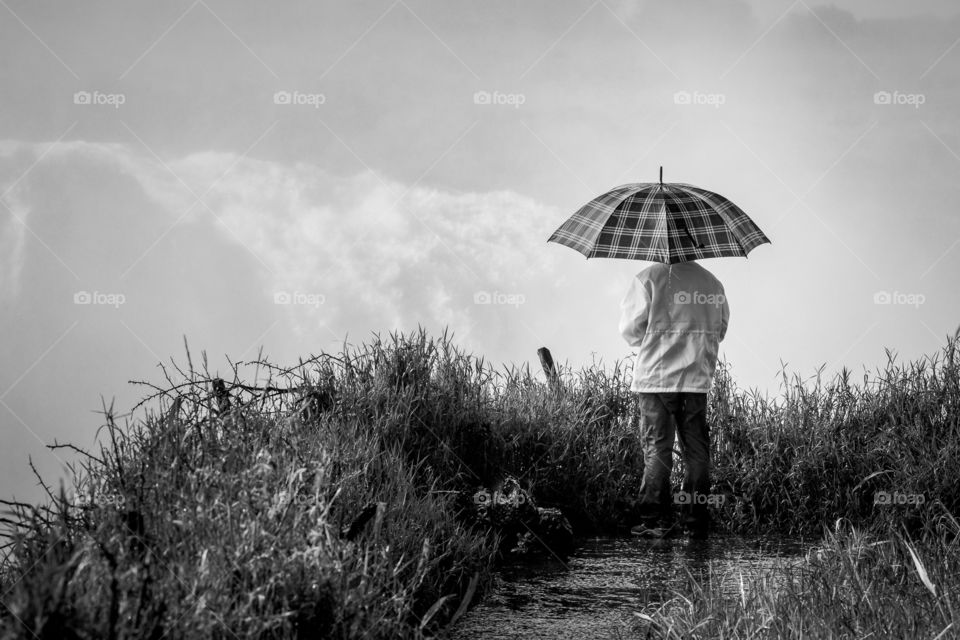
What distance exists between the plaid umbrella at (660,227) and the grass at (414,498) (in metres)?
1.82

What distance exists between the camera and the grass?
12.8ft

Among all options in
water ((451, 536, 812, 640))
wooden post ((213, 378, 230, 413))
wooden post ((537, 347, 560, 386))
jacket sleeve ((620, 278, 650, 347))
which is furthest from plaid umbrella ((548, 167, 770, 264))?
wooden post ((213, 378, 230, 413))

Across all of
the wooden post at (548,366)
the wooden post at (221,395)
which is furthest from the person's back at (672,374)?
the wooden post at (221,395)

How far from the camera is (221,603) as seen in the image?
12.5ft

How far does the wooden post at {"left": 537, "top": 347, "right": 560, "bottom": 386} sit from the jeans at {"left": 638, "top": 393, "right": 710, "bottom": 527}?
65.1 inches

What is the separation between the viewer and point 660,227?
28.2ft

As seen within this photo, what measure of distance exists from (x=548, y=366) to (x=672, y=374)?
88.1 inches

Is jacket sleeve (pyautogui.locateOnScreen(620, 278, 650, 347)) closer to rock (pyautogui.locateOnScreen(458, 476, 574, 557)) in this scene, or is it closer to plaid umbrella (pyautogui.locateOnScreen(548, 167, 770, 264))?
plaid umbrella (pyautogui.locateOnScreen(548, 167, 770, 264))

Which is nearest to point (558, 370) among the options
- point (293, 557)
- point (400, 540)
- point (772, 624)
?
point (400, 540)

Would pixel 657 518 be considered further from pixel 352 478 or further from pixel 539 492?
pixel 352 478

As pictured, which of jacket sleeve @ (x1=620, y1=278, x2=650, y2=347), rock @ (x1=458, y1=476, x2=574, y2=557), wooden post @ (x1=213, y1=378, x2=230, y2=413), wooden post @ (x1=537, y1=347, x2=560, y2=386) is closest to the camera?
wooden post @ (x1=213, y1=378, x2=230, y2=413)

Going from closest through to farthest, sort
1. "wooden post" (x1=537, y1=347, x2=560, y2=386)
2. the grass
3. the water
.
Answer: the grass, the water, "wooden post" (x1=537, y1=347, x2=560, y2=386)

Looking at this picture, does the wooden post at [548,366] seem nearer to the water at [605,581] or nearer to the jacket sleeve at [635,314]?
the jacket sleeve at [635,314]

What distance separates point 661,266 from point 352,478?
4297 mm
